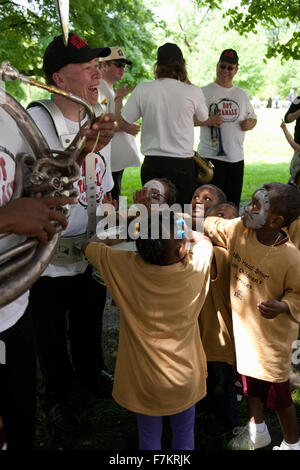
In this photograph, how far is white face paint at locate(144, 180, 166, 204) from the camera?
302cm

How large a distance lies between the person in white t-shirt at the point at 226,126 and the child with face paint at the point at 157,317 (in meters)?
3.44

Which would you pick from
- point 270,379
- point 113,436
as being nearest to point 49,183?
point 270,379

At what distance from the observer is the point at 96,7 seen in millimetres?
6816

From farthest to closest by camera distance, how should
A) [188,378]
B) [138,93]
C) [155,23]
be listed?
1. [155,23]
2. [138,93]
3. [188,378]

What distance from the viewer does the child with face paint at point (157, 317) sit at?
77.3 inches

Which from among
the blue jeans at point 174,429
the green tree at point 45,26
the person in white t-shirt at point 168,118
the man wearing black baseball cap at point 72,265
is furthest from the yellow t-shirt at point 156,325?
the green tree at point 45,26

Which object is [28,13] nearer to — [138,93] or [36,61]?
[36,61]

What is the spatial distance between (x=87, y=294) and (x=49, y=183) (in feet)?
3.74

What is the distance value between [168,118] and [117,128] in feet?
1.60

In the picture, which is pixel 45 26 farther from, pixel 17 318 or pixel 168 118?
pixel 17 318

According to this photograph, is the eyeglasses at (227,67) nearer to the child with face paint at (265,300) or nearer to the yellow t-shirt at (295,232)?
the yellow t-shirt at (295,232)

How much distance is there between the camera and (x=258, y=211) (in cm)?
226

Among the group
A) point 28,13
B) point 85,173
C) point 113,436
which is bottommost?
point 113,436

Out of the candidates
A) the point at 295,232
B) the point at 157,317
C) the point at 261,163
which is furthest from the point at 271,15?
the point at 157,317
